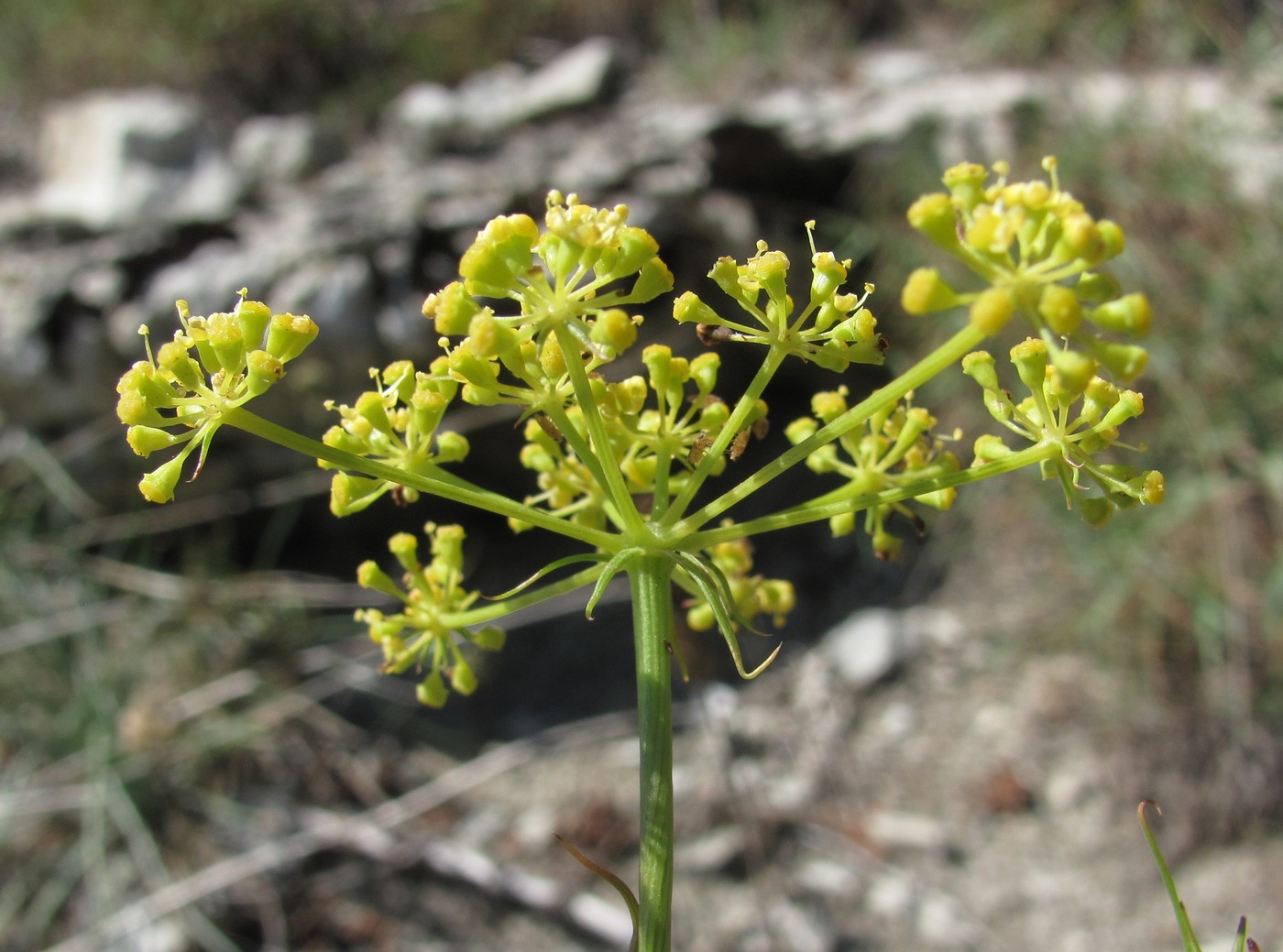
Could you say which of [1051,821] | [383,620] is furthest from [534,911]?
[383,620]

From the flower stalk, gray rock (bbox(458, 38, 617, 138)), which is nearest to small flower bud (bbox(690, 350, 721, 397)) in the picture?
the flower stalk

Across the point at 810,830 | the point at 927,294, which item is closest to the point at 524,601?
the point at 927,294

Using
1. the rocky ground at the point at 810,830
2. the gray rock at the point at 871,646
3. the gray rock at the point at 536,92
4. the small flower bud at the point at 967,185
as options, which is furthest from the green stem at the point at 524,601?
the gray rock at the point at 536,92

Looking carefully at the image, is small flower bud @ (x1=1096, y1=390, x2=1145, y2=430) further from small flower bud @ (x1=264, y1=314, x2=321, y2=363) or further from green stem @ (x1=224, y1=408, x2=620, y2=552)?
small flower bud @ (x1=264, y1=314, x2=321, y2=363)

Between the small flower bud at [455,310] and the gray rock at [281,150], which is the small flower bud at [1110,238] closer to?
the small flower bud at [455,310]

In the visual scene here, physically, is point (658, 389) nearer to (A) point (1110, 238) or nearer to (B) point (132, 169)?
(A) point (1110, 238)

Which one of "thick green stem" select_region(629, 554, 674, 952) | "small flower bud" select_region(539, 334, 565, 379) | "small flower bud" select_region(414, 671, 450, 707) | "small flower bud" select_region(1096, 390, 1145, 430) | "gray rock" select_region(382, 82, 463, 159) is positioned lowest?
"gray rock" select_region(382, 82, 463, 159)
